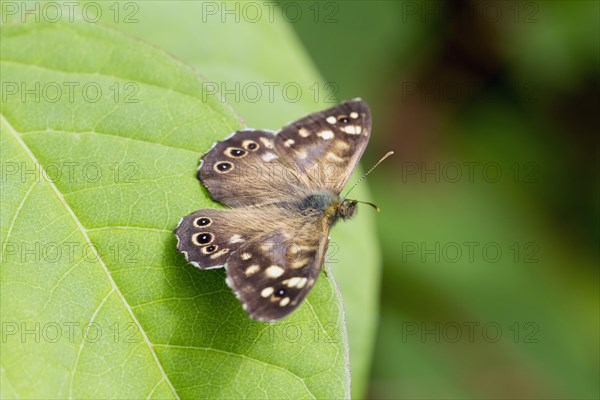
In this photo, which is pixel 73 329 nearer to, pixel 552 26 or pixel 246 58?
pixel 246 58

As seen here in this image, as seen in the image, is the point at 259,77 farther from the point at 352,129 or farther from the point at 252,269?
the point at 252,269

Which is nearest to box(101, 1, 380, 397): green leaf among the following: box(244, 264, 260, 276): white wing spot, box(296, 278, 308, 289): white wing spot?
box(244, 264, 260, 276): white wing spot

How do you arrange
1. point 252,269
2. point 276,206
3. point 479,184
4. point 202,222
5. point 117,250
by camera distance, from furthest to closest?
point 479,184
point 276,206
point 202,222
point 252,269
point 117,250

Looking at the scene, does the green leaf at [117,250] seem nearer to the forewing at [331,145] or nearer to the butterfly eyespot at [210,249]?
the butterfly eyespot at [210,249]

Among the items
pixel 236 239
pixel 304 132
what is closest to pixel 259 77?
pixel 304 132

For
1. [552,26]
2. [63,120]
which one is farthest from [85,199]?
[552,26]

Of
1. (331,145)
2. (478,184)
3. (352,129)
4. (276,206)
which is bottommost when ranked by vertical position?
(478,184)

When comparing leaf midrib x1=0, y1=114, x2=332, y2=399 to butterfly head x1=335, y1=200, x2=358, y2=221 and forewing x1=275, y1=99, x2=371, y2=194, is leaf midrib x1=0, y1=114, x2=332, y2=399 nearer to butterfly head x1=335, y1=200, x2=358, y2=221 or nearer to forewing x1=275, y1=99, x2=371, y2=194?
butterfly head x1=335, y1=200, x2=358, y2=221
